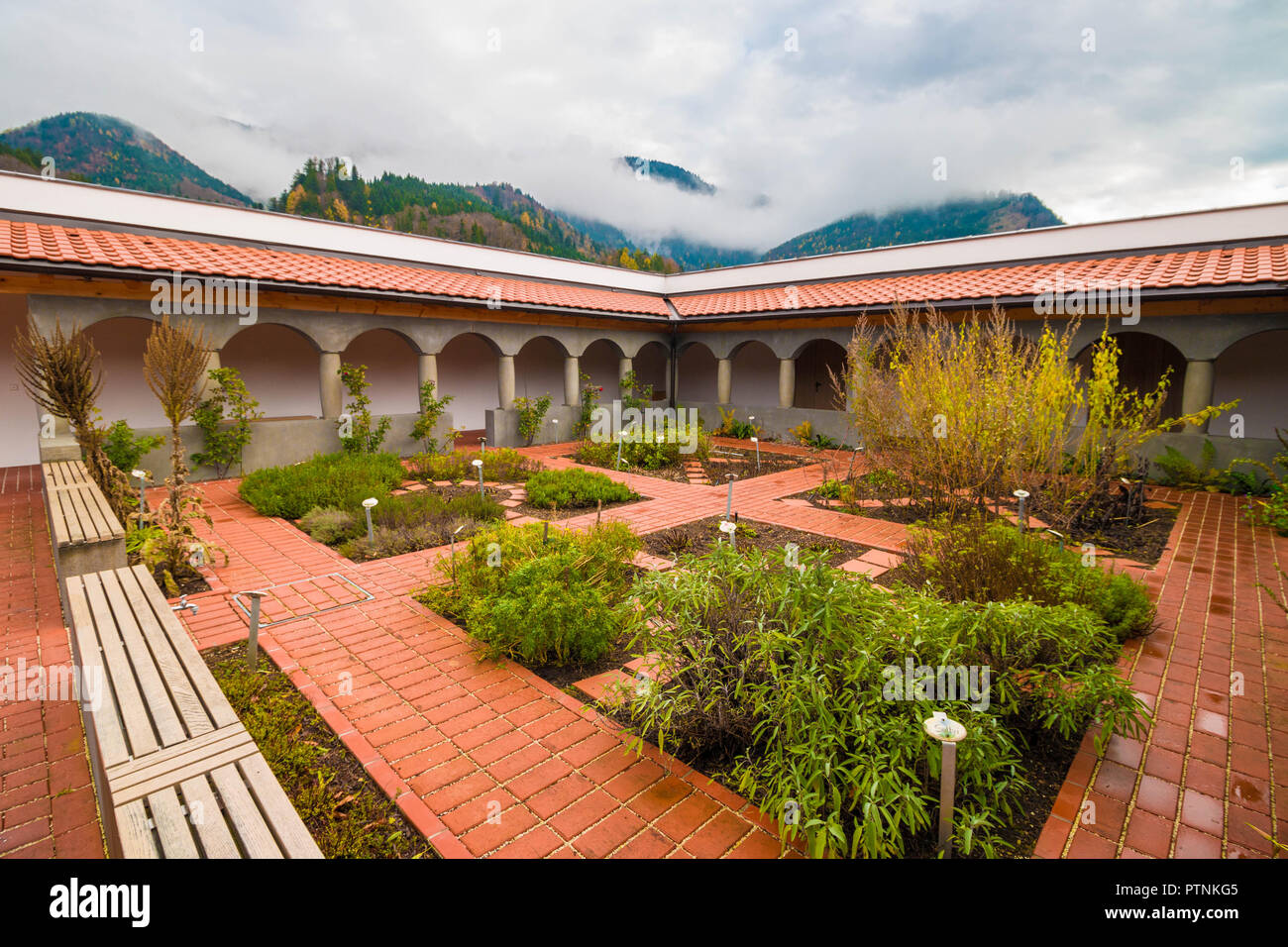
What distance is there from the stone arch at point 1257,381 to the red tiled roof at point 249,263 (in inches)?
489

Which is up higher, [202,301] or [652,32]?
[652,32]

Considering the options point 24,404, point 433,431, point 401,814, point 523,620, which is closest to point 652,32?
point 433,431

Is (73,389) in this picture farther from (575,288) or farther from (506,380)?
(575,288)

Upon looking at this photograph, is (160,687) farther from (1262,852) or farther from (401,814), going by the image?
(1262,852)

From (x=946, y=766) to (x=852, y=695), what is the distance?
0.57 meters

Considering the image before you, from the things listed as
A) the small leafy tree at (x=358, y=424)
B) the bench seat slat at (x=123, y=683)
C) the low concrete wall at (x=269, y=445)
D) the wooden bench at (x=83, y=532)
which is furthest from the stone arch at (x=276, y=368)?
the bench seat slat at (x=123, y=683)

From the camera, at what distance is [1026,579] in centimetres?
417

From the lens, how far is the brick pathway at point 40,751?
259cm

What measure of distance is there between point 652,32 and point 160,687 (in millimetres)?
22993

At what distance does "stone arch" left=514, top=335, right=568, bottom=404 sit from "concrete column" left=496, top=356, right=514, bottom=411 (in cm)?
302

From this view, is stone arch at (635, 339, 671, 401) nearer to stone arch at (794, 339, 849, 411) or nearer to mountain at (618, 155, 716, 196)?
stone arch at (794, 339, 849, 411)

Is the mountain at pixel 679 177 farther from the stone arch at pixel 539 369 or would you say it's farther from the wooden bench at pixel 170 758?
the wooden bench at pixel 170 758

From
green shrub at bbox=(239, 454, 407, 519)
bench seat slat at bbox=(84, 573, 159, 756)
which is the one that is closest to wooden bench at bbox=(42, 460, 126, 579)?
bench seat slat at bbox=(84, 573, 159, 756)

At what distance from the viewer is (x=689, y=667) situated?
3074mm
